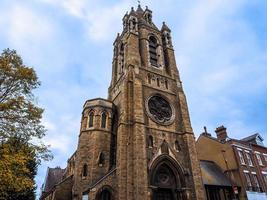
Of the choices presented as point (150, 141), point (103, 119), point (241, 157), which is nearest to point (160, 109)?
point (150, 141)

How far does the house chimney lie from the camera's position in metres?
30.7

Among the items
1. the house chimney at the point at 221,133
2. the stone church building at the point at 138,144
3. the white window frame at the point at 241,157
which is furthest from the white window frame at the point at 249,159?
the stone church building at the point at 138,144

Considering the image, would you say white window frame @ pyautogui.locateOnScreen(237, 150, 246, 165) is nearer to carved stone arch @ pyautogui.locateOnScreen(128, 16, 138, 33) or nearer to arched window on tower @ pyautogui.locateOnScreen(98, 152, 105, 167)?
arched window on tower @ pyautogui.locateOnScreen(98, 152, 105, 167)

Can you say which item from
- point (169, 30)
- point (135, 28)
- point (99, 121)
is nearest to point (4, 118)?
point (99, 121)

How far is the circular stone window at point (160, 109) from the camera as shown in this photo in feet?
75.3

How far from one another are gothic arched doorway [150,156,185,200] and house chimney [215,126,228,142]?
13307mm

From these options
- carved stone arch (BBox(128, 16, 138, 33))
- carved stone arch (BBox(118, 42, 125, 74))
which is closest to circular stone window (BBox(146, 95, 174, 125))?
carved stone arch (BBox(118, 42, 125, 74))

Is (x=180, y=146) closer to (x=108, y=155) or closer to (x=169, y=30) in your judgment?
(x=108, y=155)

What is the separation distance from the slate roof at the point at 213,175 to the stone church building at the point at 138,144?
397 centimetres

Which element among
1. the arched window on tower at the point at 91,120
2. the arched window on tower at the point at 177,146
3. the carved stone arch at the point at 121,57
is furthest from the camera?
the carved stone arch at the point at 121,57

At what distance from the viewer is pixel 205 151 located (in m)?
31.6

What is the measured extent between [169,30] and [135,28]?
720cm

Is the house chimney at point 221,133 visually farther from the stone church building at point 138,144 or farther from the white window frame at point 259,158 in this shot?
the stone church building at point 138,144

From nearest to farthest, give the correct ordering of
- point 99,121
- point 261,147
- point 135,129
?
point 135,129 → point 99,121 → point 261,147
